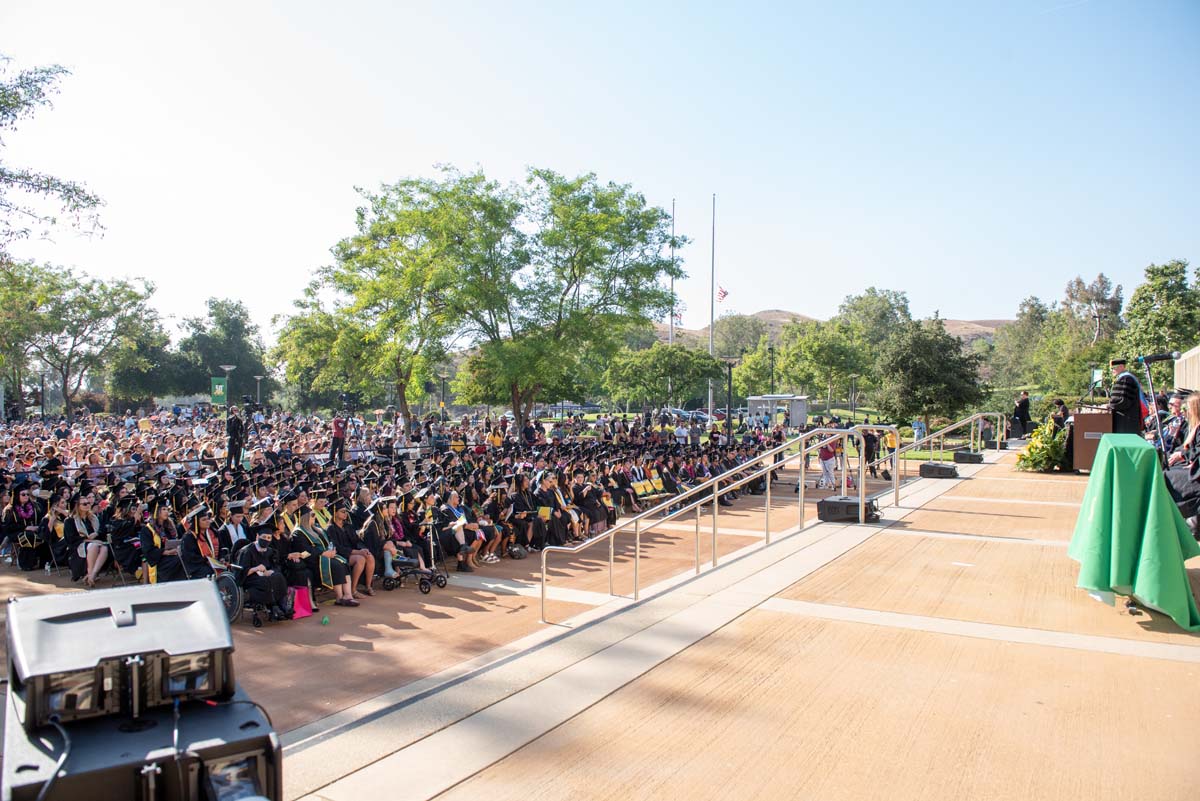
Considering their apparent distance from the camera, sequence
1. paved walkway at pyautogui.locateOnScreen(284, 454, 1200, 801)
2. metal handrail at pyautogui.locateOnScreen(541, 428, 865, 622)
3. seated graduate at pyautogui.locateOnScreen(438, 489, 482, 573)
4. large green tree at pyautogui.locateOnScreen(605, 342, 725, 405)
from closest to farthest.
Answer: paved walkway at pyautogui.locateOnScreen(284, 454, 1200, 801) < metal handrail at pyautogui.locateOnScreen(541, 428, 865, 622) < seated graduate at pyautogui.locateOnScreen(438, 489, 482, 573) < large green tree at pyautogui.locateOnScreen(605, 342, 725, 405)

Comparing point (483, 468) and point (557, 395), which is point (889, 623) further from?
point (557, 395)

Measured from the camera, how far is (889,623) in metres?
7.10

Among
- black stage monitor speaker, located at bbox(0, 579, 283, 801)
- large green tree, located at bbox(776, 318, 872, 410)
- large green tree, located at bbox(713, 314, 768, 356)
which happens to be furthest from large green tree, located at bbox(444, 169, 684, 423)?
large green tree, located at bbox(713, 314, 768, 356)

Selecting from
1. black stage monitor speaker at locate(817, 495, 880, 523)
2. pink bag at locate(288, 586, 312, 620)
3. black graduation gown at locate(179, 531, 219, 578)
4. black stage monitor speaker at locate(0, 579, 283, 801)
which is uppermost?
black stage monitor speaker at locate(0, 579, 283, 801)

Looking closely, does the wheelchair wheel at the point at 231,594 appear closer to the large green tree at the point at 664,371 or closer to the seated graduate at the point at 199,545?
the seated graduate at the point at 199,545

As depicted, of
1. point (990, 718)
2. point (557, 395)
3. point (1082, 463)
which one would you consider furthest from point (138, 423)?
point (990, 718)

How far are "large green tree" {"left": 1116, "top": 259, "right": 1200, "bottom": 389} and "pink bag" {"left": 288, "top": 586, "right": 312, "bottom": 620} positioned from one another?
41.1 metres

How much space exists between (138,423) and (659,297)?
27784mm

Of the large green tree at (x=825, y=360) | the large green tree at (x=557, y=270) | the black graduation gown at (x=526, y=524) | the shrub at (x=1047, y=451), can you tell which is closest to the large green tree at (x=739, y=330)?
the large green tree at (x=825, y=360)

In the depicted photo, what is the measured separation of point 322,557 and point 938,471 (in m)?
13.0

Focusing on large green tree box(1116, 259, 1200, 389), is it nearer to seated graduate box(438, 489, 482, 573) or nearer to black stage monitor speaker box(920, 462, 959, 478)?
black stage monitor speaker box(920, 462, 959, 478)

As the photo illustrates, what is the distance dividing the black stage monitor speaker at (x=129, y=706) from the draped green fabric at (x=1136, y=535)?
273 inches

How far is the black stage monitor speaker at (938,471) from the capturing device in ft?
55.9

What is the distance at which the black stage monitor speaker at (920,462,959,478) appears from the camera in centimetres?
1705
